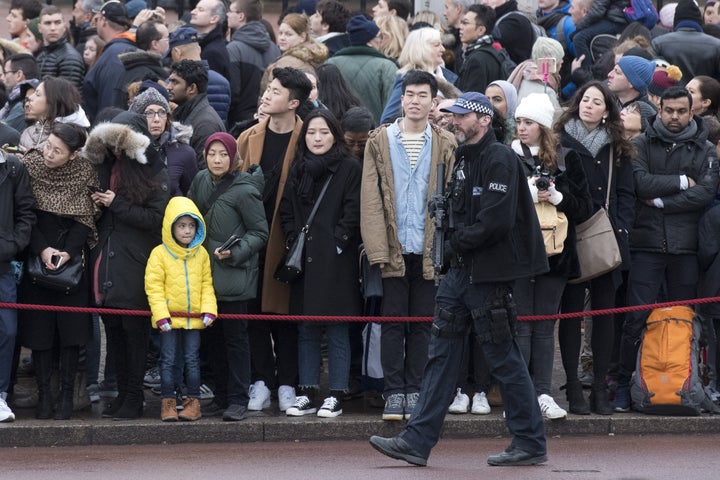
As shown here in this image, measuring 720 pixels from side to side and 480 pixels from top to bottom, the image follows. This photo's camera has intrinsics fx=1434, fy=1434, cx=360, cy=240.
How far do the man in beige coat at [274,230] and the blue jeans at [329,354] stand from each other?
0.19 meters

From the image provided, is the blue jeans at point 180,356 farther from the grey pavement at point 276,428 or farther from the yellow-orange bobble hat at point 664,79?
the yellow-orange bobble hat at point 664,79

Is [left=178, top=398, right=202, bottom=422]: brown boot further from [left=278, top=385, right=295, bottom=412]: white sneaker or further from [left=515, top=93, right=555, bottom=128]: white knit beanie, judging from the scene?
[left=515, top=93, right=555, bottom=128]: white knit beanie

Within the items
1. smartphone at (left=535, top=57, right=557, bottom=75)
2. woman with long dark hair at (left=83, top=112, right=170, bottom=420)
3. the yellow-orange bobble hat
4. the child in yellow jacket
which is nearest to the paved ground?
the child in yellow jacket

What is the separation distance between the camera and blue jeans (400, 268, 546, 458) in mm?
8750

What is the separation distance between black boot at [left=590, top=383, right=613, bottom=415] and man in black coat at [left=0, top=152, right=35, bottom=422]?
4.10 m

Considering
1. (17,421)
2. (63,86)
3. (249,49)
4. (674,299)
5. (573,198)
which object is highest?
(249,49)

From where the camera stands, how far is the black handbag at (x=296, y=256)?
10172mm

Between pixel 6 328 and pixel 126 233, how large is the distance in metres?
1.04

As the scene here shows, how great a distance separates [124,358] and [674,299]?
4.11 meters

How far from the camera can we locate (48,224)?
1002cm

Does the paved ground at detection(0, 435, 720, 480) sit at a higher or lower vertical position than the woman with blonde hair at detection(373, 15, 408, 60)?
lower

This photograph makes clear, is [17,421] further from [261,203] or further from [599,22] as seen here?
[599,22]

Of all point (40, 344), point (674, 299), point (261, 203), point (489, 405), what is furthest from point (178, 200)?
point (674, 299)

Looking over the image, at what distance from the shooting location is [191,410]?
994cm
